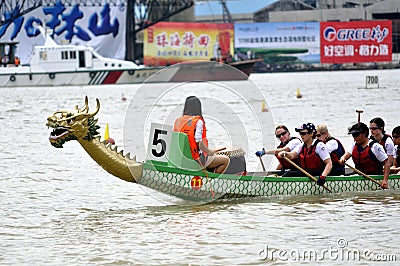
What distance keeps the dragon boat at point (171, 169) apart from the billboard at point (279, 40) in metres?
60.5

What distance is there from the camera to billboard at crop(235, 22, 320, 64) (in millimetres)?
72438

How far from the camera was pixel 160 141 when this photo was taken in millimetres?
11695

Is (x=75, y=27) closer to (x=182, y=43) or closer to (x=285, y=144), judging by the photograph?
(x=182, y=43)

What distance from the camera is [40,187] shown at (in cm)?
1505

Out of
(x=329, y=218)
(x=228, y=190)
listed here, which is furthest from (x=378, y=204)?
(x=228, y=190)

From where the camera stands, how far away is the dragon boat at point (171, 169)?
37.4 ft

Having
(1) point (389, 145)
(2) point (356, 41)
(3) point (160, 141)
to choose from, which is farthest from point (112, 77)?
(3) point (160, 141)

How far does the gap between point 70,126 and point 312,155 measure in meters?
3.41

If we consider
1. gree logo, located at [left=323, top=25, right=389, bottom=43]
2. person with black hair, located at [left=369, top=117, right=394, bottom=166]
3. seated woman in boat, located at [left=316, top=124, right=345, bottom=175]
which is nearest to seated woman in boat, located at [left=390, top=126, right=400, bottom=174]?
person with black hair, located at [left=369, top=117, right=394, bottom=166]

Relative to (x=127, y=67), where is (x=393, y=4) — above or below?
above

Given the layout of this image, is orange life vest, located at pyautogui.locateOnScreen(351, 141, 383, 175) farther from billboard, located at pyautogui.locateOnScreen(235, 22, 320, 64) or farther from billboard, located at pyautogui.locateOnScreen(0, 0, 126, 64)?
billboard, located at pyautogui.locateOnScreen(235, 22, 320, 64)

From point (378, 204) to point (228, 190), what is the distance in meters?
2.05

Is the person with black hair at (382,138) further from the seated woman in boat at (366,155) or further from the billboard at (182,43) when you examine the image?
the billboard at (182,43)

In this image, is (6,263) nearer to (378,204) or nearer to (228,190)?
(228,190)
